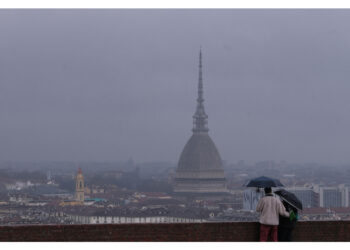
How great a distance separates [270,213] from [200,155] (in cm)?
7580

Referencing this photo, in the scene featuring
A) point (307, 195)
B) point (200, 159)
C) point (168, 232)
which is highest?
point (200, 159)

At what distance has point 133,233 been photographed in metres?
6.12

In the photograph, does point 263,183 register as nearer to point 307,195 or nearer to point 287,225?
point 287,225

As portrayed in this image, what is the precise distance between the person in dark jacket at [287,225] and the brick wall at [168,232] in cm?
24

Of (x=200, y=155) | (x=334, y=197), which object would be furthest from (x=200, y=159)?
(x=334, y=197)

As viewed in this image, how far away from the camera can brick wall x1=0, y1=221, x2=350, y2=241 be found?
5.95 metres

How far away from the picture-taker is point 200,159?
268 ft

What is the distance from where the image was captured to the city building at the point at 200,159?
79562mm

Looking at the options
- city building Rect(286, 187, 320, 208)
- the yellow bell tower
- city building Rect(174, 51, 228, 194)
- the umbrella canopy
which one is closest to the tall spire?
city building Rect(174, 51, 228, 194)

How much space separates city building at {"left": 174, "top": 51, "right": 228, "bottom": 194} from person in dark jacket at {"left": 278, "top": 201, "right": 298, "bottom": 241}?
72.9m

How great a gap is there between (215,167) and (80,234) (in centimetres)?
7496

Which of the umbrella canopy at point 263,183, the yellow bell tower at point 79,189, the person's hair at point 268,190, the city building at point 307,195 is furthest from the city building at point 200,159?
the person's hair at point 268,190

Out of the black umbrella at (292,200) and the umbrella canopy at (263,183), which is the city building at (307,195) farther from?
the black umbrella at (292,200)

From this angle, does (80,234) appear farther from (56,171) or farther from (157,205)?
(56,171)
